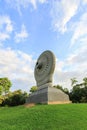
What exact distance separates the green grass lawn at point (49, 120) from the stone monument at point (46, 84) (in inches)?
317

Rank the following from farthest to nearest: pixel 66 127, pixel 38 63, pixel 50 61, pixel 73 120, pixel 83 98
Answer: pixel 83 98 → pixel 38 63 → pixel 50 61 → pixel 73 120 → pixel 66 127

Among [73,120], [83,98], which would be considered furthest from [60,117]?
[83,98]

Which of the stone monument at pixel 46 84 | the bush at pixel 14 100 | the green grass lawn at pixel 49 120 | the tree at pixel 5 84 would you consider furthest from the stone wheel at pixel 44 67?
the tree at pixel 5 84

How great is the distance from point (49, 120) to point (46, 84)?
14292mm

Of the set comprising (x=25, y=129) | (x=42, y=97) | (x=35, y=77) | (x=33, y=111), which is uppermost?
(x=35, y=77)

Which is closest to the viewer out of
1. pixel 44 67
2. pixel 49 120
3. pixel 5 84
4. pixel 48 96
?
pixel 49 120

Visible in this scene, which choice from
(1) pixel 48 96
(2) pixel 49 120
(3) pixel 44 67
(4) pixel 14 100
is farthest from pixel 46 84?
(4) pixel 14 100

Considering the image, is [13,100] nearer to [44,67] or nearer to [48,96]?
[44,67]

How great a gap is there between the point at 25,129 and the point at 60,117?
3.77m

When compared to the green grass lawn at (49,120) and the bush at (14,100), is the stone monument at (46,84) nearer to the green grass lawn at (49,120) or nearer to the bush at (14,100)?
the green grass lawn at (49,120)

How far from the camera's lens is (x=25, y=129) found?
57.3ft

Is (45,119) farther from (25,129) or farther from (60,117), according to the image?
(25,129)

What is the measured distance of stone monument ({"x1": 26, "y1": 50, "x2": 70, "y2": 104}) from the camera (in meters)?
31.5

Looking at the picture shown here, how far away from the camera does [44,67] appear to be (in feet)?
115
